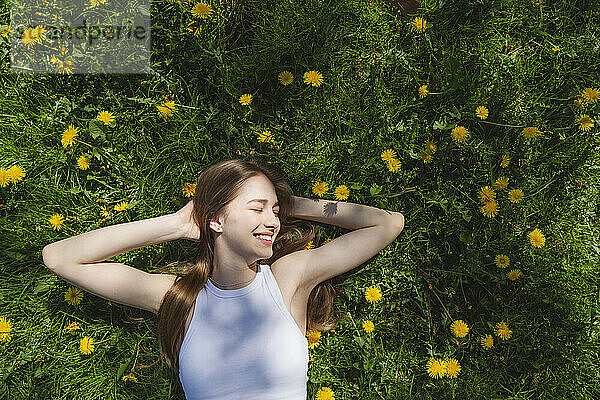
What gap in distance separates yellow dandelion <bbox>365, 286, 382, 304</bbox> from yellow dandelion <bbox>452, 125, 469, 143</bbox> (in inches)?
40.2

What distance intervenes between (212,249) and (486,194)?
161cm

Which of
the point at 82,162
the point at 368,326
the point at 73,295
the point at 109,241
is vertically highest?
the point at 82,162

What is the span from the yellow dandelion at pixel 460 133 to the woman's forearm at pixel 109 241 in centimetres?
167

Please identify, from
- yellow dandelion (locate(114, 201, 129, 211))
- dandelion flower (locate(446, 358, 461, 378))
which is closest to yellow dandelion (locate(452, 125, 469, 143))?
dandelion flower (locate(446, 358, 461, 378))

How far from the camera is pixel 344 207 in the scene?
106 inches

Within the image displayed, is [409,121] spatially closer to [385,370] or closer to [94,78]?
[385,370]

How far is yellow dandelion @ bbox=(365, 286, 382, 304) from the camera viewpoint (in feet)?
9.40

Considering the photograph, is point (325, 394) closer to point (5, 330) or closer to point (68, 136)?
point (5, 330)

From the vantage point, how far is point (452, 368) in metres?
2.82

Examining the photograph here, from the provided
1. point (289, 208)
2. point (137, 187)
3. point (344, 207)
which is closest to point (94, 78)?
point (137, 187)

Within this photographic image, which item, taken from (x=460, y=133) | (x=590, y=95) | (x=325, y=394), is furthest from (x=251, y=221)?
(x=590, y=95)

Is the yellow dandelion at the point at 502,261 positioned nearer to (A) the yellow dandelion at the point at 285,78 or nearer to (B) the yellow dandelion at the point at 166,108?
(A) the yellow dandelion at the point at 285,78

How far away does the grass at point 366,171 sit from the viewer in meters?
2.91

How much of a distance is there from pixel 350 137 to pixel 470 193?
81 centimetres
